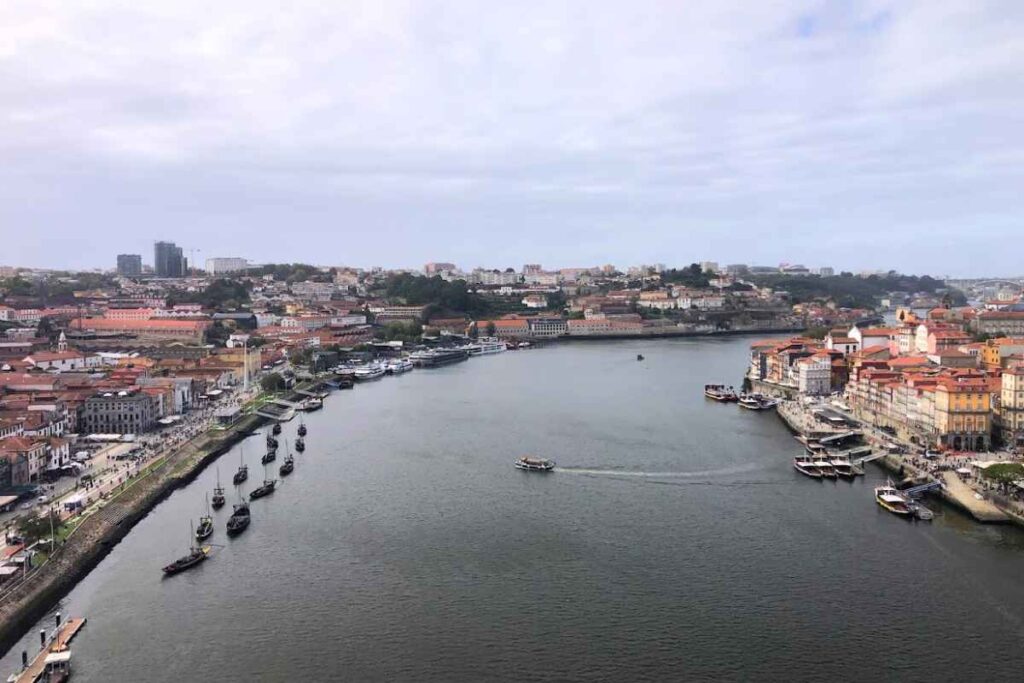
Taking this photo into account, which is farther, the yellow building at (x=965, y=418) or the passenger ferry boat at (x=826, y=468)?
the yellow building at (x=965, y=418)

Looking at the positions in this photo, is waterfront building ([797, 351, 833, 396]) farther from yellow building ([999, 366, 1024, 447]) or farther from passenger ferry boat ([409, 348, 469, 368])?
passenger ferry boat ([409, 348, 469, 368])

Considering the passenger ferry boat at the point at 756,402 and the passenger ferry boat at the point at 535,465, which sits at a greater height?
the passenger ferry boat at the point at 756,402

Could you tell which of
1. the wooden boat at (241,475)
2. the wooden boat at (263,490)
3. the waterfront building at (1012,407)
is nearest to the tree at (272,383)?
the wooden boat at (241,475)

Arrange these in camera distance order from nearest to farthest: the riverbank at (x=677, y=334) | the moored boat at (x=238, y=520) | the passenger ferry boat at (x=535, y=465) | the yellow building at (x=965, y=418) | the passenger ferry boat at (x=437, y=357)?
the moored boat at (x=238, y=520) → the passenger ferry boat at (x=535, y=465) → the yellow building at (x=965, y=418) → the passenger ferry boat at (x=437, y=357) → the riverbank at (x=677, y=334)

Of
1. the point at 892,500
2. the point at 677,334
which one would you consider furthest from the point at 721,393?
the point at 677,334

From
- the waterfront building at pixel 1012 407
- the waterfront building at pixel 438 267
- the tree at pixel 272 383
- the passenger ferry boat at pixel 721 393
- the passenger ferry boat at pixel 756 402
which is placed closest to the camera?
the waterfront building at pixel 1012 407

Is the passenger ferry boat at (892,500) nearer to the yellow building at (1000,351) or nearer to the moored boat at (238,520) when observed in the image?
the moored boat at (238,520)

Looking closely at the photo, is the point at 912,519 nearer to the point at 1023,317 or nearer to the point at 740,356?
the point at 1023,317
